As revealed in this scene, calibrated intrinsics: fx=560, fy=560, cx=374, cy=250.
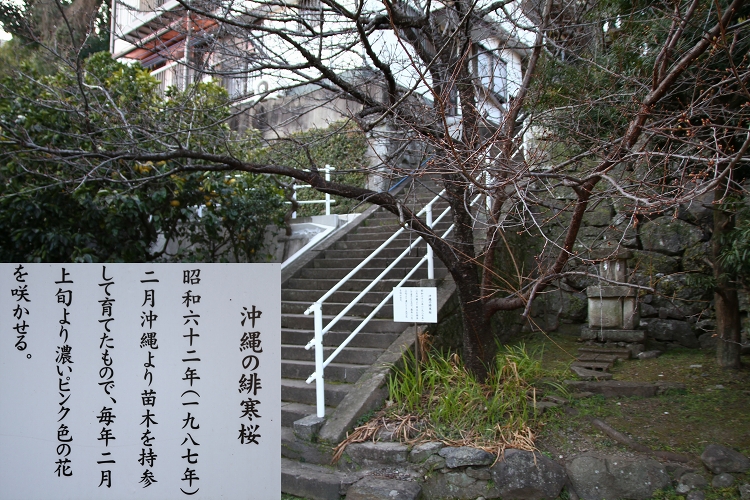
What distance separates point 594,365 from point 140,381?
16.2ft

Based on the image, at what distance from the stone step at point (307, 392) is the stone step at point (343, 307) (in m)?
1.26

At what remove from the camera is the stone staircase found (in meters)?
5.03

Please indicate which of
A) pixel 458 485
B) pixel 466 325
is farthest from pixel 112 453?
pixel 466 325

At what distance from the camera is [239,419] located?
3.16 metres

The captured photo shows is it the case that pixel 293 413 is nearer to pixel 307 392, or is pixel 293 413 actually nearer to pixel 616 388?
pixel 307 392

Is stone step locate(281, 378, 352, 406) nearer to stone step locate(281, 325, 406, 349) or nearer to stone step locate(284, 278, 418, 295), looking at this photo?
stone step locate(281, 325, 406, 349)

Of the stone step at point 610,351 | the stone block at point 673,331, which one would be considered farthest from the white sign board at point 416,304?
the stone block at point 673,331

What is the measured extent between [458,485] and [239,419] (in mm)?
2198

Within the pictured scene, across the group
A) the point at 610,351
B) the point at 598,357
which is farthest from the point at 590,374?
the point at 610,351

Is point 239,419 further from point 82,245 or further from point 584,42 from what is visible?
point 584,42

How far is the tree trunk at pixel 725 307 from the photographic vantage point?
5613 mm

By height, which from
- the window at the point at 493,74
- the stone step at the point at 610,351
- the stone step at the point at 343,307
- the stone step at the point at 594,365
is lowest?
the stone step at the point at 594,365

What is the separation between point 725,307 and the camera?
19.5ft

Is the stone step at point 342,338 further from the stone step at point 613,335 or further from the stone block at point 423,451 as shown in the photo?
the stone step at point 613,335
